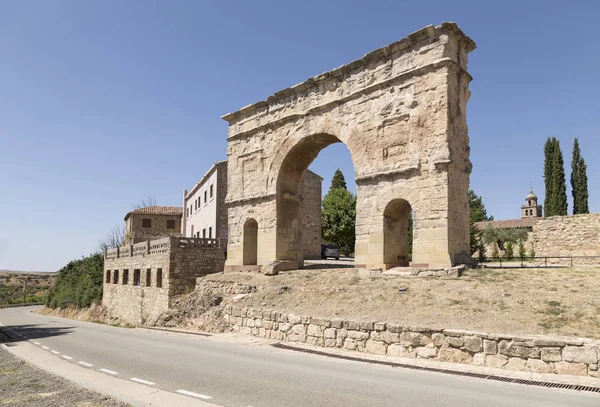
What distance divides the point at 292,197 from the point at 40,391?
43.9 feet

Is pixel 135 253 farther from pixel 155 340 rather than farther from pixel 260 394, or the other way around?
pixel 260 394

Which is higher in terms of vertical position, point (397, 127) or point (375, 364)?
point (397, 127)

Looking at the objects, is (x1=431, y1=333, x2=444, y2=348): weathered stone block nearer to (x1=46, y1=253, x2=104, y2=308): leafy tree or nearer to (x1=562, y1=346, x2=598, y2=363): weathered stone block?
(x1=562, y1=346, x2=598, y2=363): weathered stone block

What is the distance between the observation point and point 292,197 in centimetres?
Answer: 1902

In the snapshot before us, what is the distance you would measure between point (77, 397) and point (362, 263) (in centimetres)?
1045

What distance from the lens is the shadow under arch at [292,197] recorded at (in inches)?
728

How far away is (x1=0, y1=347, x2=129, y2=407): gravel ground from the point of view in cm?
576

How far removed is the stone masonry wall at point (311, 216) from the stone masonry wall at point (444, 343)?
18478 millimetres

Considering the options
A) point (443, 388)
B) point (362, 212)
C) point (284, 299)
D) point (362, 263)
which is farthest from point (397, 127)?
point (443, 388)

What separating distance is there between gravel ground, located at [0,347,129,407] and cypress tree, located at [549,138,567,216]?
40.6 meters

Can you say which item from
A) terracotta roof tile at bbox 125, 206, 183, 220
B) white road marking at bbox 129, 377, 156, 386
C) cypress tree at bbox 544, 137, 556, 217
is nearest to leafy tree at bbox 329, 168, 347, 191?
terracotta roof tile at bbox 125, 206, 183, 220

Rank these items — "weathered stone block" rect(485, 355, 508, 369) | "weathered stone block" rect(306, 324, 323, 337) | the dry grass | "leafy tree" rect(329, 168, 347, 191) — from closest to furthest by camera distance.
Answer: "weathered stone block" rect(485, 355, 508, 369) < the dry grass < "weathered stone block" rect(306, 324, 323, 337) < "leafy tree" rect(329, 168, 347, 191)

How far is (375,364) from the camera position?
8422 millimetres

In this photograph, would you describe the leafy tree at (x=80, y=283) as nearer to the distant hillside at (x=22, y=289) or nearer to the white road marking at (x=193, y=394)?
the distant hillside at (x=22, y=289)
